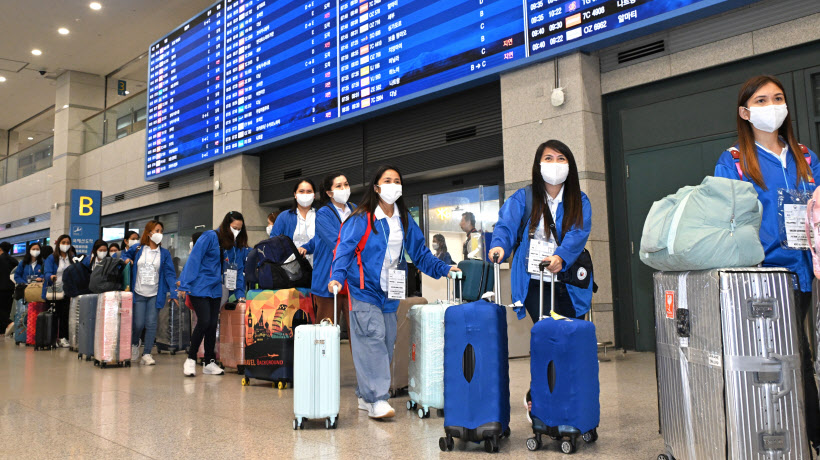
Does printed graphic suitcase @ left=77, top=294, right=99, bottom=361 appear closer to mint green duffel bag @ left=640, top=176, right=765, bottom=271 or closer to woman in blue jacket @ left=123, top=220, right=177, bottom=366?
woman in blue jacket @ left=123, top=220, right=177, bottom=366

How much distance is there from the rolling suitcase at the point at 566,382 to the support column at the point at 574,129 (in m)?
3.96

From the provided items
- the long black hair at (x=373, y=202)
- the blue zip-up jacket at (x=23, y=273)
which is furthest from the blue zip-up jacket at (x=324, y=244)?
the blue zip-up jacket at (x=23, y=273)

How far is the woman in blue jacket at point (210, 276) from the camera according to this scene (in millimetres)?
6078

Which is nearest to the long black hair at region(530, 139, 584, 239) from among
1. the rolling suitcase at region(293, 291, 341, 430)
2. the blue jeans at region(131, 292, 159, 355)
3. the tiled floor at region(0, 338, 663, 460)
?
the tiled floor at region(0, 338, 663, 460)

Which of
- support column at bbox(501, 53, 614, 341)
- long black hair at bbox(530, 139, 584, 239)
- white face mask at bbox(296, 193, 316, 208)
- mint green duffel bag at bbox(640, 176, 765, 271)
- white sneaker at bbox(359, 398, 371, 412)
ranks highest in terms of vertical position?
support column at bbox(501, 53, 614, 341)

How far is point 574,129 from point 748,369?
497cm

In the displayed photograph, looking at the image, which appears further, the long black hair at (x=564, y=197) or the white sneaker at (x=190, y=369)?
A: the white sneaker at (x=190, y=369)

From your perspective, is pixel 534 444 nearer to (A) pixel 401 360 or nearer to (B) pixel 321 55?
(A) pixel 401 360

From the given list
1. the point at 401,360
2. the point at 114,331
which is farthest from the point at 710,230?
the point at 114,331

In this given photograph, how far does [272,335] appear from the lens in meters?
5.27

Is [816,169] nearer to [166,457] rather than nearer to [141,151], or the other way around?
[166,457]

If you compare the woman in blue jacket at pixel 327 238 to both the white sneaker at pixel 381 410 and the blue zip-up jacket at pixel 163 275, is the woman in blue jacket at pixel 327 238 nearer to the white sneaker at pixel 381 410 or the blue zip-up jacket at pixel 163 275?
the white sneaker at pixel 381 410

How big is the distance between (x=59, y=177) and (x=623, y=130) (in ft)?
52.5

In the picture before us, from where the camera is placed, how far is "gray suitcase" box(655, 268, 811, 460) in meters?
2.15
